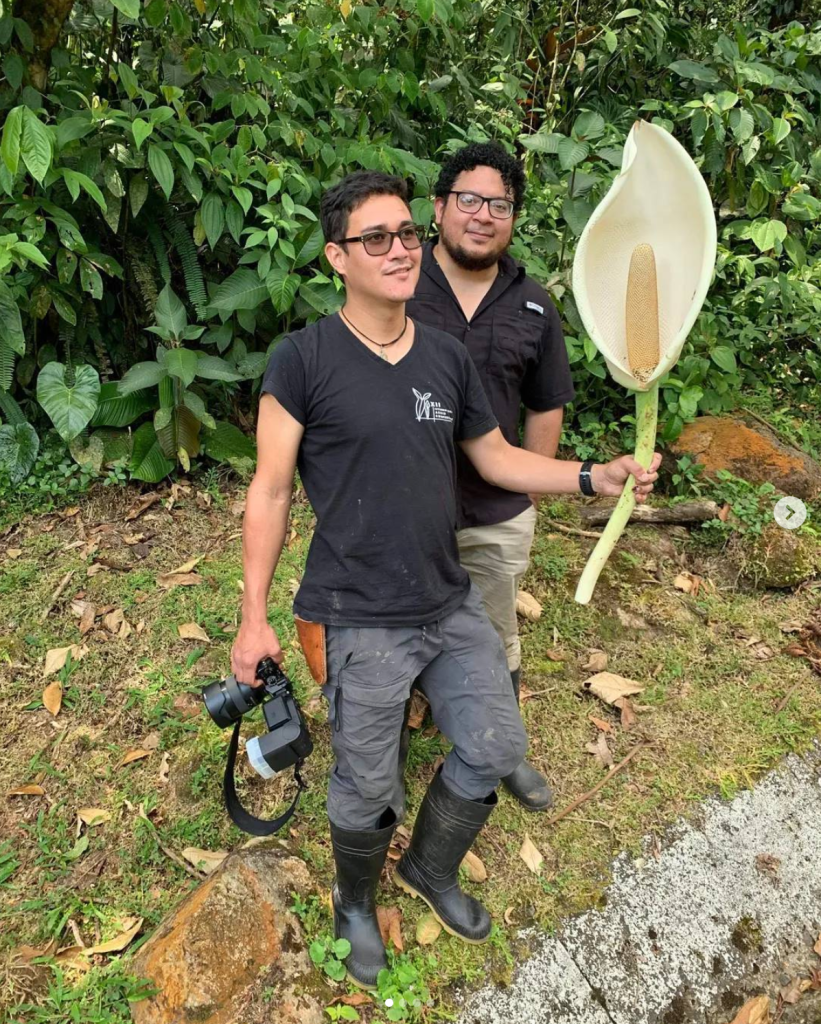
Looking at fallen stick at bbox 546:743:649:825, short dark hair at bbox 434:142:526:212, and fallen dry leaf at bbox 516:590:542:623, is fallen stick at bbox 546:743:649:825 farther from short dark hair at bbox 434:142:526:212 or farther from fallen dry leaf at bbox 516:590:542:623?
short dark hair at bbox 434:142:526:212

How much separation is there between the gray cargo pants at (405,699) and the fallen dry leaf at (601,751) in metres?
0.86

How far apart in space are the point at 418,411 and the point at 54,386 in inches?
89.9

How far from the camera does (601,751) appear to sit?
98.7 inches

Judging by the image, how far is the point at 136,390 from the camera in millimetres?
3281

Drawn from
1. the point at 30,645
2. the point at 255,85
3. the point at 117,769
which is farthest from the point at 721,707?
the point at 255,85

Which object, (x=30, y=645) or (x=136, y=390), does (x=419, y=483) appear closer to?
(x=30, y=645)

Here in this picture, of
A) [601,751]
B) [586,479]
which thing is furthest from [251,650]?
[601,751]

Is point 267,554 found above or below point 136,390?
above

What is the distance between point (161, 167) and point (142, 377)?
0.89 meters

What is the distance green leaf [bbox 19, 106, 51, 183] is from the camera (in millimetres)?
2264

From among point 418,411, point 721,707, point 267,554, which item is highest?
point 418,411

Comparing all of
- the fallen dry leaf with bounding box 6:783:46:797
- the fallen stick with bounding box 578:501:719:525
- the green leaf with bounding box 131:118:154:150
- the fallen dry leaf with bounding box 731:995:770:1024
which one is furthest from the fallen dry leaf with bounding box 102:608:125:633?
the fallen dry leaf with bounding box 731:995:770:1024

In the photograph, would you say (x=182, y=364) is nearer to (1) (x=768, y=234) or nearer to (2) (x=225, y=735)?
(2) (x=225, y=735)

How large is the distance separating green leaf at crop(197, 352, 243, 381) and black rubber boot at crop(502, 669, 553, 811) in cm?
191
